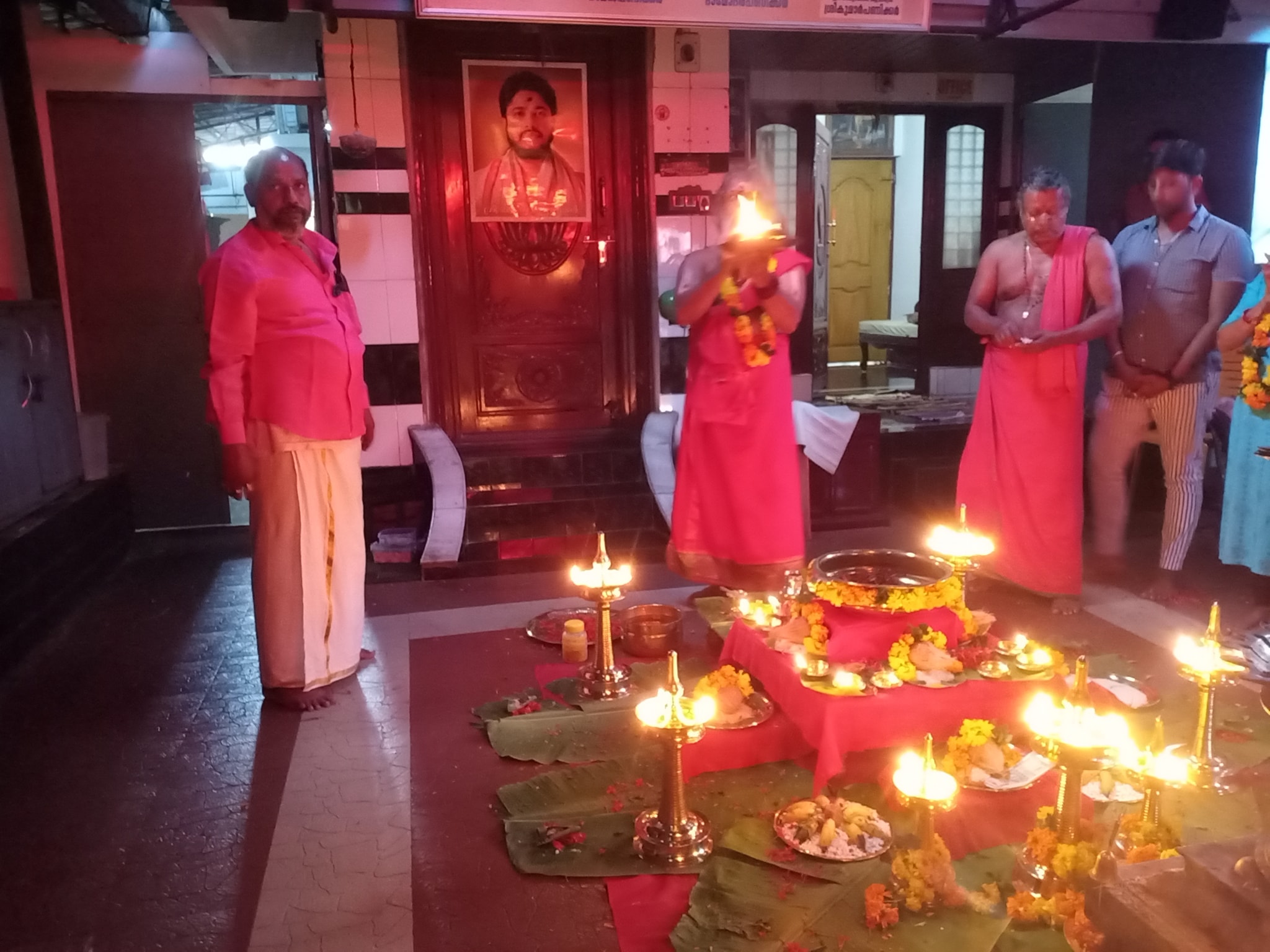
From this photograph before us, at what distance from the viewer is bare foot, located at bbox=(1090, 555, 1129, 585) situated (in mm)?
5281

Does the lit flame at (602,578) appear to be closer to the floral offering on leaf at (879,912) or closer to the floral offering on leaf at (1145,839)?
the floral offering on leaf at (879,912)

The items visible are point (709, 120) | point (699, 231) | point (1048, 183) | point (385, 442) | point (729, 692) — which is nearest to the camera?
point (729, 692)

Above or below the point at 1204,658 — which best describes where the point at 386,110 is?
above

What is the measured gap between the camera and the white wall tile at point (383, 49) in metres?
6.12

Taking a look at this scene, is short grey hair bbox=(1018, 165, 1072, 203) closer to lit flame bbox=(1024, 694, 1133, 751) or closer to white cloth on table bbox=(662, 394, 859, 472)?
white cloth on table bbox=(662, 394, 859, 472)

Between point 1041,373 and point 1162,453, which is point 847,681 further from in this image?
point 1162,453

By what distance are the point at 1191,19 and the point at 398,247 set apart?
5.56 m

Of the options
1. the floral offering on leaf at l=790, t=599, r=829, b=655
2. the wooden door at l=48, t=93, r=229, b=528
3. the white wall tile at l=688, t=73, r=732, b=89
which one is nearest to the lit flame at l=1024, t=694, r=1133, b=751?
the floral offering on leaf at l=790, t=599, r=829, b=655

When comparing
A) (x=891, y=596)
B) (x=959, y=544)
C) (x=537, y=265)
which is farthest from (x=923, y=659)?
(x=537, y=265)

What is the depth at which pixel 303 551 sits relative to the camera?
155 inches

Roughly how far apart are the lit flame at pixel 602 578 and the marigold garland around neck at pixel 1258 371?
2597 millimetres

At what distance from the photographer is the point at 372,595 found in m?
5.47

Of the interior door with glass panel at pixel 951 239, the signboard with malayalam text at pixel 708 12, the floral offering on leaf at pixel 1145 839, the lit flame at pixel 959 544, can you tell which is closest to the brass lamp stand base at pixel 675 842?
the floral offering on leaf at pixel 1145 839

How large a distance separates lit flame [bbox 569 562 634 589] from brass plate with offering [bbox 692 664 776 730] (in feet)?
1.67
